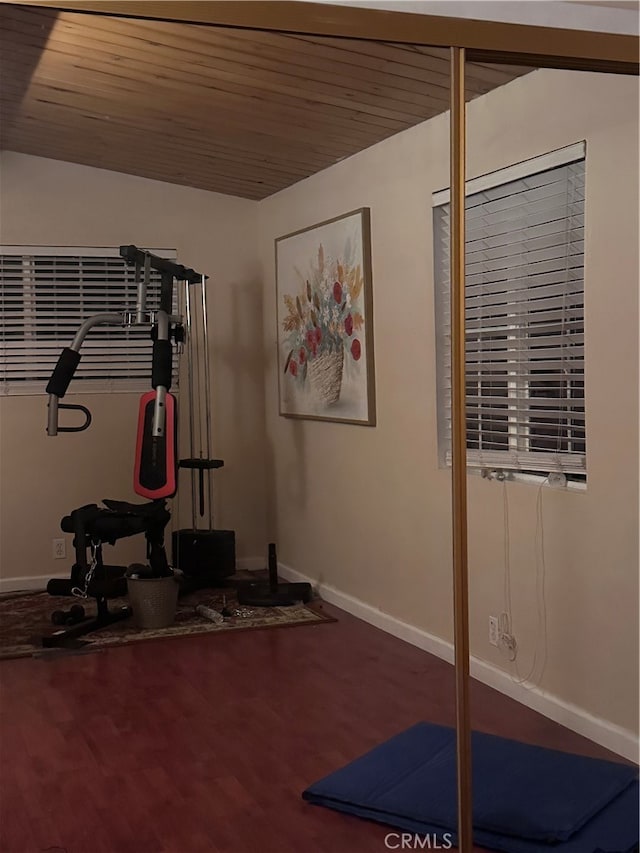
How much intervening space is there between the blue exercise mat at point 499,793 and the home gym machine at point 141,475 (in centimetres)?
80

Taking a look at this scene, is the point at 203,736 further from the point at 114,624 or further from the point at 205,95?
the point at 205,95

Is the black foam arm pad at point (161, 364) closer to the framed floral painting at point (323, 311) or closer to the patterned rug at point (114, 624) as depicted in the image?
the framed floral painting at point (323, 311)

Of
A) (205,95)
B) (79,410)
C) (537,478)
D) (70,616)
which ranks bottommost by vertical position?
(70,616)

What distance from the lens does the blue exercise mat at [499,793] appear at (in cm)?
252

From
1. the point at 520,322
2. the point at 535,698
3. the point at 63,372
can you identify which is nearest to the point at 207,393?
the point at 63,372

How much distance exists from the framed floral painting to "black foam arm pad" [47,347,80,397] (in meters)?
0.61

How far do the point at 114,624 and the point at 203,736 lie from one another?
0.40 m

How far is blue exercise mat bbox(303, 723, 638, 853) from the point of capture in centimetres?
252

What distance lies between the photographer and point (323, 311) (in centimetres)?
284

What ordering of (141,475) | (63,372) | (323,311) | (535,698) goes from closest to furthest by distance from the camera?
1. (63,372)
2. (141,475)
3. (535,698)
4. (323,311)

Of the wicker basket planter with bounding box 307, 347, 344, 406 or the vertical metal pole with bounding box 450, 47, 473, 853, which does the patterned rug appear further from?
the wicker basket planter with bounding box 307, 347, 344, 406

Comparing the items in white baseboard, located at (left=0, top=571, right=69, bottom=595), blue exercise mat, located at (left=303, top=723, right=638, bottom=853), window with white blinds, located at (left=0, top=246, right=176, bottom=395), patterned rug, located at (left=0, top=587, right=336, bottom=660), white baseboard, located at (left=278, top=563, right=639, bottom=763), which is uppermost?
window with white blinds, located at (left=0, top=246, right=176, bottom=395)

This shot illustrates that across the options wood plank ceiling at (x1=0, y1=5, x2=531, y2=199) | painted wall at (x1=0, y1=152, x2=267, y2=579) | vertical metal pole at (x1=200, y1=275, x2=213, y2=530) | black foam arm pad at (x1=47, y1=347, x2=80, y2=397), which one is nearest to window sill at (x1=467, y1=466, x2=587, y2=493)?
painted wall at (x1=0, y1=152, x2=267, y2=579)

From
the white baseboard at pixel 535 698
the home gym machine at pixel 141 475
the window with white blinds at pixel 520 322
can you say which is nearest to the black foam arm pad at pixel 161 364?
the home gym machine at pixel 141 475
